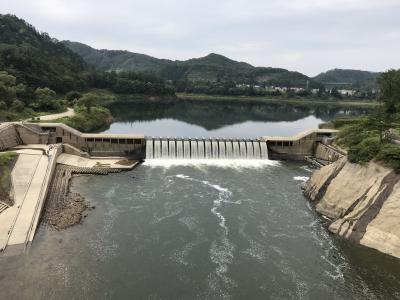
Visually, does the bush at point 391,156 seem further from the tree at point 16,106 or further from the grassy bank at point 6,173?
the tree at point 16,106

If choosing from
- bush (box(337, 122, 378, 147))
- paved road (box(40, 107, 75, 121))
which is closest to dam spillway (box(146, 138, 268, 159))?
bush (box(337, 122, 378, 147))

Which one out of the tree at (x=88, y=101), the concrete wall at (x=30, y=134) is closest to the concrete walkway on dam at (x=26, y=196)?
the concrete wall at (x=30, y=134)

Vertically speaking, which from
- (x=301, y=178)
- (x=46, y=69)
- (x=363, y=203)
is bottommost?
(x=301, y=178)

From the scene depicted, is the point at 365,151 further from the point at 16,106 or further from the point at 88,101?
the point at 88,101

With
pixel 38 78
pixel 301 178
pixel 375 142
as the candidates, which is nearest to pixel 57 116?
pixel 38 78

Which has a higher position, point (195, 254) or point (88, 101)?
point (88, 101)

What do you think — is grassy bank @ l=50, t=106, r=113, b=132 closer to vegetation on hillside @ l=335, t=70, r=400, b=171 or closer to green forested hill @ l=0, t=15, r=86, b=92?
green forested hill @ l=0, t=15, r=86, b=92
